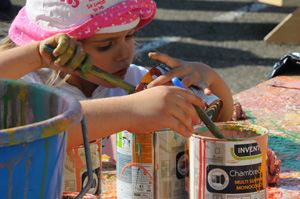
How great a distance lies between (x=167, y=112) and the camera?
3.30ft

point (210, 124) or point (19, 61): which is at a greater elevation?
point (19, 61)

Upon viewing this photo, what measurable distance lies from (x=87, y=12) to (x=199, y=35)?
346cm

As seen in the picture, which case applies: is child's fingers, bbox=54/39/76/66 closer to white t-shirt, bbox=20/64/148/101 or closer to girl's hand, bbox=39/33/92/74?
girl's hand, bbox=39/33/92/74

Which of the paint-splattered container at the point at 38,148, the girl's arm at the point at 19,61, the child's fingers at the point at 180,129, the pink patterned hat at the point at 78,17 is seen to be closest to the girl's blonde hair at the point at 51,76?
the pink patterned hat at the point at 78,17

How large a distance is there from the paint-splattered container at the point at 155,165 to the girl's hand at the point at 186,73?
14cm

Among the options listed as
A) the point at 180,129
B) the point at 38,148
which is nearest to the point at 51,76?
the point at 180,129

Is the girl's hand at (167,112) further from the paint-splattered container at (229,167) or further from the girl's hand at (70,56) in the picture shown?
the girl's hand at (70,56)

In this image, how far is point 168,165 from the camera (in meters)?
1.01

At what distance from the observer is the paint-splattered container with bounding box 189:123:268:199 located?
3.04ft

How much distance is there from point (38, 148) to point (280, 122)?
3.66ft

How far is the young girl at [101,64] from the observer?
1.01m

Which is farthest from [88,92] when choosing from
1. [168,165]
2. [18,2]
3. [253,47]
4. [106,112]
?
[18,2]

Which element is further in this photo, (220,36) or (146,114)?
(220,36)

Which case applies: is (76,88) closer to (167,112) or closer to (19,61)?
(19,61)
